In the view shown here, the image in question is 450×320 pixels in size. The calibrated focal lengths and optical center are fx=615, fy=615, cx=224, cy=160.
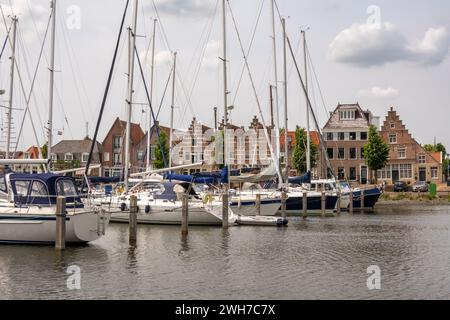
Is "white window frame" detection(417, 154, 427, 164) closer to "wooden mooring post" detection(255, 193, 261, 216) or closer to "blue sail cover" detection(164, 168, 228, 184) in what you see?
"wooden mooring post" detection(255, 193, 261, 216)

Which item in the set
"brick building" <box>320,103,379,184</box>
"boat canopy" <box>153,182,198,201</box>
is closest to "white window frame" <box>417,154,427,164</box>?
"brick building" <box>320,103,379,184</box>

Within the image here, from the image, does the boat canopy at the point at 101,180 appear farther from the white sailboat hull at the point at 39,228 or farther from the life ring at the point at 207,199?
the white sailboat hull at the point at 39,228

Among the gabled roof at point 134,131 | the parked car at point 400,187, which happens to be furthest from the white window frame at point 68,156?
the parked car at point 400,187

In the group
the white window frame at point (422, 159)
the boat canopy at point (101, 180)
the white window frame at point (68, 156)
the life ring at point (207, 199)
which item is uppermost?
the white window frame at point (68, 156)

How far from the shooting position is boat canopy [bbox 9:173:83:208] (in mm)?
28016

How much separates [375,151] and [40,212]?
64.9 m

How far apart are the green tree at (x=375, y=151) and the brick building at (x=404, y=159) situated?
7.25 m

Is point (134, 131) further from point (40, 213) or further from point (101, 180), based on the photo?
point (40, 213)

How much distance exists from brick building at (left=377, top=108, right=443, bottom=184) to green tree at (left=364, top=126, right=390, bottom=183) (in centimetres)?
725

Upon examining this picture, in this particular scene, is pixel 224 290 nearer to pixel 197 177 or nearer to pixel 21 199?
pixel 21 199

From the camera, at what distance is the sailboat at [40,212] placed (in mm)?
27516

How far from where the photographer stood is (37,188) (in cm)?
2833
